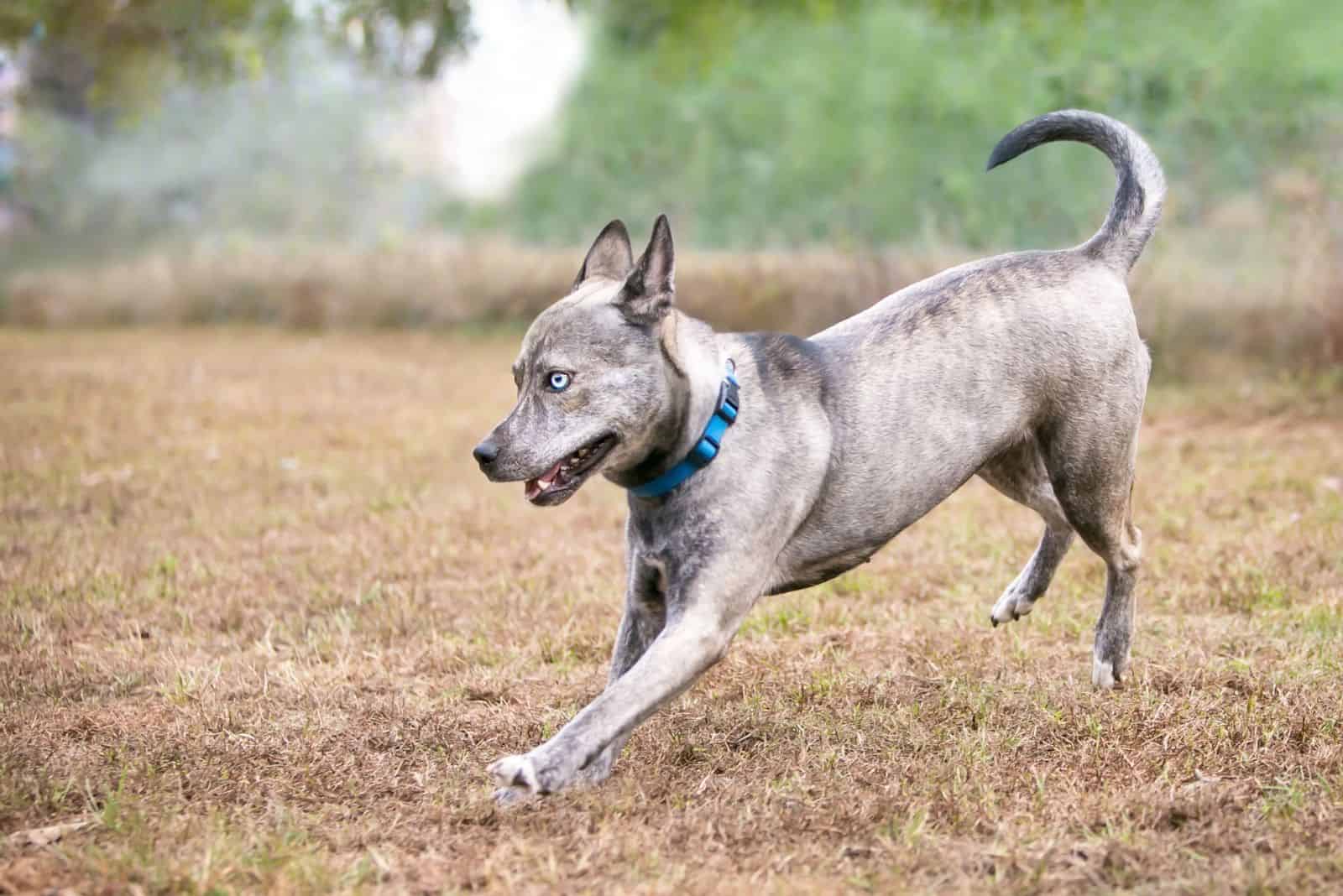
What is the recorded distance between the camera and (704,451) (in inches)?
152

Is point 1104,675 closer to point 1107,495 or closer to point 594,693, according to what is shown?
point 1107,495

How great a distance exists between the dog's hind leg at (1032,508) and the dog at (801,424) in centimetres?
5

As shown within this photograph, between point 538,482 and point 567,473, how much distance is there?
9cm

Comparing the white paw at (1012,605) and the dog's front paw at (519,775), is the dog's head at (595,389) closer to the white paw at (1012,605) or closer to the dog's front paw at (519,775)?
the dog's front paw at (519,775)

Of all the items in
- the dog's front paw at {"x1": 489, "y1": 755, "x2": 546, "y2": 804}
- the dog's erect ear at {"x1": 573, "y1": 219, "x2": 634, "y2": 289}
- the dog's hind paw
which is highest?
the dog's erect ear at {"x1": 573, "y1": 219, "x2": 634, "y2": 289}

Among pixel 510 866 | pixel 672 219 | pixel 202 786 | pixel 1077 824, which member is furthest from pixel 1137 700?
pixel 672 219

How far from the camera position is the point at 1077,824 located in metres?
3.54

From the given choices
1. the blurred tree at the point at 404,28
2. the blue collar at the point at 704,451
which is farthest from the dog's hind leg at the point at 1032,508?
the blurred tree at the point at 404,28

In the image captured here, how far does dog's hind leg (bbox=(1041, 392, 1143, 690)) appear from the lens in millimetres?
4414

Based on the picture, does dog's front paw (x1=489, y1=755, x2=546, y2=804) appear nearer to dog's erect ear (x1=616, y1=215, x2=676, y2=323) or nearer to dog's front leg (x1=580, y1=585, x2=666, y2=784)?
dog's front leg (x1=580, y1=585, x2=666, y2=784)

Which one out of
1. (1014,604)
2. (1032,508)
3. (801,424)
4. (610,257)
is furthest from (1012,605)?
(610,257)

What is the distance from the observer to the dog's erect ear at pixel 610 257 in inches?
171

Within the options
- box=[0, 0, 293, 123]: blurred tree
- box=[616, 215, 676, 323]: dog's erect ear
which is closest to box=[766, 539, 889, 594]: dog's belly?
box=[616, 215, 676, 323]: dog's erect ear

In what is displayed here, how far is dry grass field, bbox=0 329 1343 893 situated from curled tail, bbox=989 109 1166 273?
1473 mm
